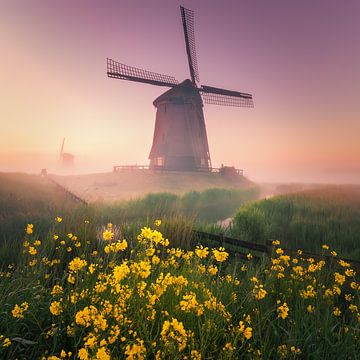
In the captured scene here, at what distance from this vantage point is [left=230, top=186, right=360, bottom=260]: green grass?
31.1ft

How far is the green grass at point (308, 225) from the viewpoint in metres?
9.49

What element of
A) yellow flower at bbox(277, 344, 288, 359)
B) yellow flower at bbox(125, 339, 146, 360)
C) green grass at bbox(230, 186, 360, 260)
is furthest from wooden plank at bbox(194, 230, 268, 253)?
yellow flower at bbox(125, 339, 146, 360)

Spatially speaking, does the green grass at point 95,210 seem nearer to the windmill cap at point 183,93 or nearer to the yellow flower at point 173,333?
the yellow flower at point 173,333

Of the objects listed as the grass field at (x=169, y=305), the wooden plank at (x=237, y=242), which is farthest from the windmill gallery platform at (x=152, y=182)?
the grass field at (x=169, y=305)

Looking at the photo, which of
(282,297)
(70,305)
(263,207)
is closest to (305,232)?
(263,207)

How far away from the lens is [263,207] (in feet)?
48.0

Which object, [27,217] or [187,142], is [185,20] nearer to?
[187,142]

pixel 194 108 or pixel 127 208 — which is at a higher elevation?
pixel 194 108

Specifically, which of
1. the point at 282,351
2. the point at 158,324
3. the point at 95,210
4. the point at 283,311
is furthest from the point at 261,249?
the point at 95,210

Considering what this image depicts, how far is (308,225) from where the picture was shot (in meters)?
11.1

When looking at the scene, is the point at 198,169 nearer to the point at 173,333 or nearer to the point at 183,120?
the point at 183,120

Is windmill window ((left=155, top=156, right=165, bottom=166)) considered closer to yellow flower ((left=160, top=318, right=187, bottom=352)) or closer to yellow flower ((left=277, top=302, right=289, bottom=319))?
yellow flower ((left=277, top=302, right=289, bottom=319))

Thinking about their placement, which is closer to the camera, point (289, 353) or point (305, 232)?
point (289, 353)

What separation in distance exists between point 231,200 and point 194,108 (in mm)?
15127
